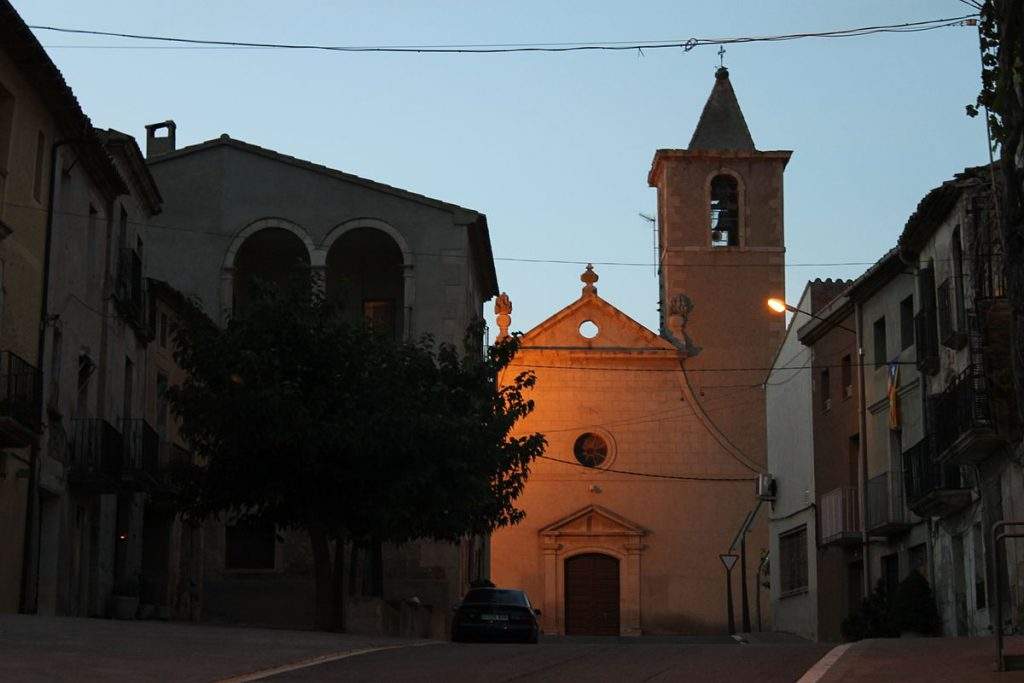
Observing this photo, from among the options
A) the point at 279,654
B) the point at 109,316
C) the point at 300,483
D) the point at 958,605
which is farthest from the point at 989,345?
the point at 109,316

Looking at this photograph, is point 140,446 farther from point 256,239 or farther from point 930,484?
point 930,484

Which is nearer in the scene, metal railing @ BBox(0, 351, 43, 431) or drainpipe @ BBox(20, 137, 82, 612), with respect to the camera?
metal railing @ BBox(0, 351, 43, 431)

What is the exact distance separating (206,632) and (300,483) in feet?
19.0

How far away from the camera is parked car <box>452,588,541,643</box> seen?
27.5 meters

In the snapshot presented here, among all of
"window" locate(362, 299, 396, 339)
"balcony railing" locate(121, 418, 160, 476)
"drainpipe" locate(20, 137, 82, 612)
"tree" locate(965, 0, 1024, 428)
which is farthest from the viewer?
"window" locate(362, 299, 396, 339)

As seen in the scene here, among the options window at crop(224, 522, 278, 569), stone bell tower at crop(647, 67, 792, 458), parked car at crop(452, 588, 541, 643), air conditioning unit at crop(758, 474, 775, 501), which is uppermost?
stone bell tower at crop(647, 67, 792, 458)

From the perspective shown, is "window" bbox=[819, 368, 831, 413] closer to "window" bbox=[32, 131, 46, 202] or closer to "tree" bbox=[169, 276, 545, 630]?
"tree" bbox=[169, 276, 545, 630]

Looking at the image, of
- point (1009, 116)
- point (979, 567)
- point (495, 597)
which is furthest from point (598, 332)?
point (1009, 116)

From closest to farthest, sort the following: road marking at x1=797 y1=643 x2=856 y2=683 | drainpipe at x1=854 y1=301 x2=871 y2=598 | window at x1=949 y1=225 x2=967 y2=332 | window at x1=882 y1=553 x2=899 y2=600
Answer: road marking at x1=797 y1=643 x2=856 y2=683 < window at x1=949 y1=225 x2=967 y2=332 < window at x1=882 y1=553 x2=899 y2=600 < drainpipe at x1=854 y1=301 x2=871 y2=598

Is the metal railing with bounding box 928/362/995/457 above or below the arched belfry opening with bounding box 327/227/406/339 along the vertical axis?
below

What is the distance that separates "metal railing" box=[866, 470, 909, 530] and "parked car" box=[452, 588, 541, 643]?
758 cm

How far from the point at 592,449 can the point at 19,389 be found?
2916 centimetres

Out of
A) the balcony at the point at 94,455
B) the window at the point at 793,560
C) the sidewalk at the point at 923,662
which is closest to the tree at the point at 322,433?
the balcony at the point at 94,455

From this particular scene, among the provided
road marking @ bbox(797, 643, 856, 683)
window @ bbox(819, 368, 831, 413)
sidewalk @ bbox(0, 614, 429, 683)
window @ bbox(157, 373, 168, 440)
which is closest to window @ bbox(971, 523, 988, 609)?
road marking @ bbox(797, 643, 856, 683)
